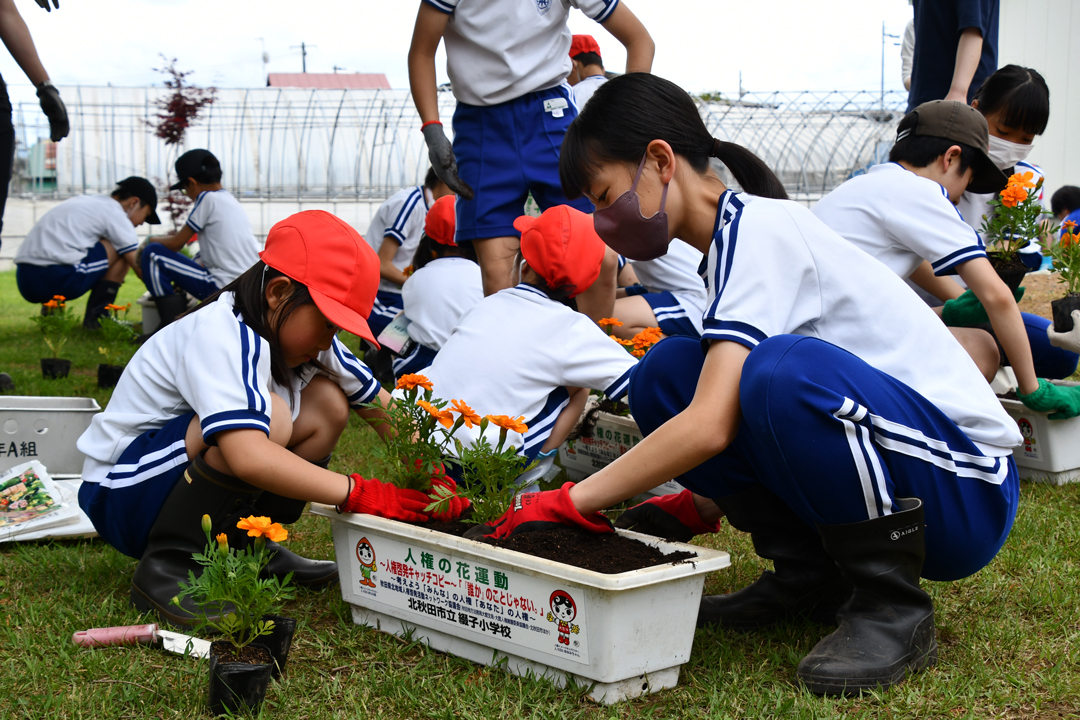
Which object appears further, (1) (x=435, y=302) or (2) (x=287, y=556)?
(1) (x=435, y=302)

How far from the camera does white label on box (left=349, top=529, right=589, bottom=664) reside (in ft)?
5.41

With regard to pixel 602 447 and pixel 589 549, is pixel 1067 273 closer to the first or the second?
pixel 602 447

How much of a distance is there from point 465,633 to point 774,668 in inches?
26.1

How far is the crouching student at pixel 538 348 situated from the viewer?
2.58 meters

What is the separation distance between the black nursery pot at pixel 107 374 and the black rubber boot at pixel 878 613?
4.86m

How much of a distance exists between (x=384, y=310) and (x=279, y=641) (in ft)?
14.4

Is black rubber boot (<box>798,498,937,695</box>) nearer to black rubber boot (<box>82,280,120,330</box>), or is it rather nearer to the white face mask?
the white face mask

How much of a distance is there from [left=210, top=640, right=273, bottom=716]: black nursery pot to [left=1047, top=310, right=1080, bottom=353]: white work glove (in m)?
3.00

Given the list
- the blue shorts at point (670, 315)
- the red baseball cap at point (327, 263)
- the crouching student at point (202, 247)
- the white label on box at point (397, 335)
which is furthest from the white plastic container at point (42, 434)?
the crouching student at point (202, 247)

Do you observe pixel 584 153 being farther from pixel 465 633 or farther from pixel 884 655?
→ pixel 884 655

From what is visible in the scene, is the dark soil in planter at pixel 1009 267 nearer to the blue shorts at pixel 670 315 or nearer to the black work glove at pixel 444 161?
the blue shorts at pixel 670 315

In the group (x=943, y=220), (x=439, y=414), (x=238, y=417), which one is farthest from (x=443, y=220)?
(x=238, y=417)

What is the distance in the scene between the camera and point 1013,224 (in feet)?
10.7

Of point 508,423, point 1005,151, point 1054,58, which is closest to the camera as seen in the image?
point 508,423
